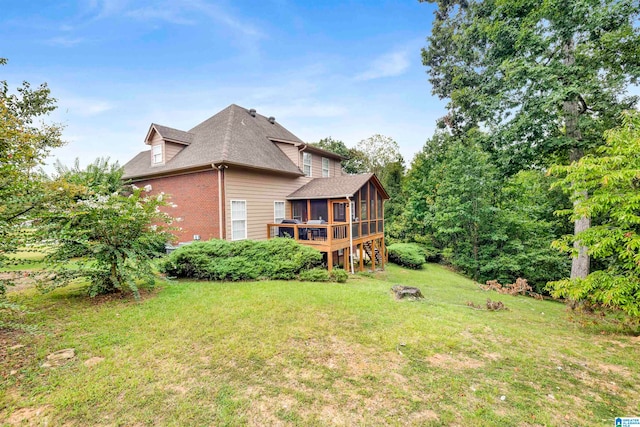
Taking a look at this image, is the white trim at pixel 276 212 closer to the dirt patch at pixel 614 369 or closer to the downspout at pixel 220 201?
the downspout at pixel 220 201

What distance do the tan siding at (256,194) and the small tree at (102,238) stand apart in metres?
4.66

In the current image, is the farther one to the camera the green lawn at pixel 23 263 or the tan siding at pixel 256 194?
the tan siding at pixel 256 194

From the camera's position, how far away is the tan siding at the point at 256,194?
11.3 metres

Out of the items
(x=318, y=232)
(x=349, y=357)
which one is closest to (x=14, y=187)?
(x=349, y=357)

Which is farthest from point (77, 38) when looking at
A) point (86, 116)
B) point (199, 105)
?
point (199, 105)

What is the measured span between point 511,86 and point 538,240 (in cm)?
1040

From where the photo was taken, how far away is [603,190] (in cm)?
516

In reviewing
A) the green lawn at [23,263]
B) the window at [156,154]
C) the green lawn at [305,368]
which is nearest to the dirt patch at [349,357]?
the green lawn at [305,368]

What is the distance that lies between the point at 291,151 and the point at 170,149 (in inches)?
241

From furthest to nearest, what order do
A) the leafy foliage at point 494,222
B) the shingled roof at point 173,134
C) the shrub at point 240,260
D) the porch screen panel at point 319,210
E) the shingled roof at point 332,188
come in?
the leafy foliage at point 494,222
the porch screen panel at point 319,210
the shingled roof at point 173,134
the shingled roof at point 332,188
the shrub at point 240,260

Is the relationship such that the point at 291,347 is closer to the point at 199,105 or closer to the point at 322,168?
the point at 322,168

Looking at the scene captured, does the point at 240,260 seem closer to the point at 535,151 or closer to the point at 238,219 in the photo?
the point at 238,219

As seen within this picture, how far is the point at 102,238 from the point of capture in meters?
6.02

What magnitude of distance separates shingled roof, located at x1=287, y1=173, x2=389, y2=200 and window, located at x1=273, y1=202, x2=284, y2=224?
1.98 feet
